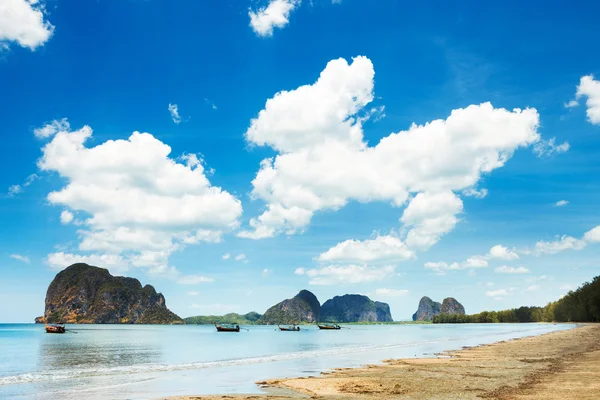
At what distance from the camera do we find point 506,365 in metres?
39.8

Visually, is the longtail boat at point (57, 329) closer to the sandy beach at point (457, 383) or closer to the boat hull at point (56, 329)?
the boat hull at point (56, 329)

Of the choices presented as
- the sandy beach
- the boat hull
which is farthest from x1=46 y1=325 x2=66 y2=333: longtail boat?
the sandy beach

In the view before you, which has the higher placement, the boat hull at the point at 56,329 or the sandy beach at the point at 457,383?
the boat hull at the point at 56,329

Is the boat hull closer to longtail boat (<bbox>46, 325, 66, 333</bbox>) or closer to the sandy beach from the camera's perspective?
longtail boat (<bbox>46, 325, 66, 333</bbox>)

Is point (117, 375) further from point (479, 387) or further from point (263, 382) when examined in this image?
point (479, 387)

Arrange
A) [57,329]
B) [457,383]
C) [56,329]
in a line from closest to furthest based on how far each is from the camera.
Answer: [457,383] < [57,329] < [56,329]

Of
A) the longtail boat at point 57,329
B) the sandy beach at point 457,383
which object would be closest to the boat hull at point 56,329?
the longtail boat at point 57,329

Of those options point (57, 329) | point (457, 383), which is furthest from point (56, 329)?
point (457, 383)

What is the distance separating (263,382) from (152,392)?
793cm

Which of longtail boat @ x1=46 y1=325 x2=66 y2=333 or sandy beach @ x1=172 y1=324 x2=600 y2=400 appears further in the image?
longtail boat @ x1=46 y1=325 x2=66 y2=333

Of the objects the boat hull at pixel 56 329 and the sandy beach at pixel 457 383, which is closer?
the sandy beach at pixel 457 383

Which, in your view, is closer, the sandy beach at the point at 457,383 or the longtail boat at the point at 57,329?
the sandy beach at the point at 457,383

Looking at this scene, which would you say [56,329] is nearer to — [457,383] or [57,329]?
[57,329]

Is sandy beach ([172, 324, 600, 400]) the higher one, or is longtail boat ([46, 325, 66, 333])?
longtail boat ([46, 325, 66, 333])
